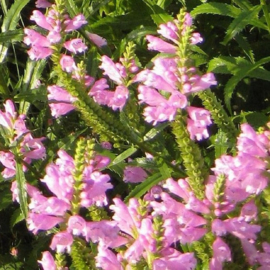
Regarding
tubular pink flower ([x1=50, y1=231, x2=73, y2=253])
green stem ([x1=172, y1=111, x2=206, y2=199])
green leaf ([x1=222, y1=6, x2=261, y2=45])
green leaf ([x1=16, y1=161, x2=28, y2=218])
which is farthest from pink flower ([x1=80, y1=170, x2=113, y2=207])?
green leaf ([x1=222, y1=6, x2=261, y2=45])

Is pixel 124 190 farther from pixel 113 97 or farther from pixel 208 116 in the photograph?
pixel 208 116

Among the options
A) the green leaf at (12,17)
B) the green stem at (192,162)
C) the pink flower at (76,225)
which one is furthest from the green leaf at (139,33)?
the pink flower at (76,225)

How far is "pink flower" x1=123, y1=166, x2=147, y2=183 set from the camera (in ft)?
7.87

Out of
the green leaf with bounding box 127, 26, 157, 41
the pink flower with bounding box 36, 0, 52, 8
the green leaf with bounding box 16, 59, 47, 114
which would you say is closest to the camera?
the green leaf with bounding box 16, 59, 47, 114

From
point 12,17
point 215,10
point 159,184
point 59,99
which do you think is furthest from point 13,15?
point 159,184

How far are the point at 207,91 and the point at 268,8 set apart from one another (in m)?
0.77

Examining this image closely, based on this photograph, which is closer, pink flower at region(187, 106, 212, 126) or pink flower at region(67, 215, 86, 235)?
pink flower at region(67, 215, 86, 235)

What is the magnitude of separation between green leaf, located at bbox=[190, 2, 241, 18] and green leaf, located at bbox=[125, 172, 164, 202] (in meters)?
0.60

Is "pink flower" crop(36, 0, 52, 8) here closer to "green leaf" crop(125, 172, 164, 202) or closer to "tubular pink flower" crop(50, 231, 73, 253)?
"green leaf" crop(125, 172, 164, 202)

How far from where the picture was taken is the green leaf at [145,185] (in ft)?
7.34

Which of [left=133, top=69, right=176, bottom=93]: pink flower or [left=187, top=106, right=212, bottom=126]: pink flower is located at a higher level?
[left=133, top=69, right=176, bottom=93]: pink flower

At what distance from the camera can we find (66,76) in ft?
6.89

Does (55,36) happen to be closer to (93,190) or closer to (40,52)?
(40,52)

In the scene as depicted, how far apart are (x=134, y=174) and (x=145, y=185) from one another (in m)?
0.16
